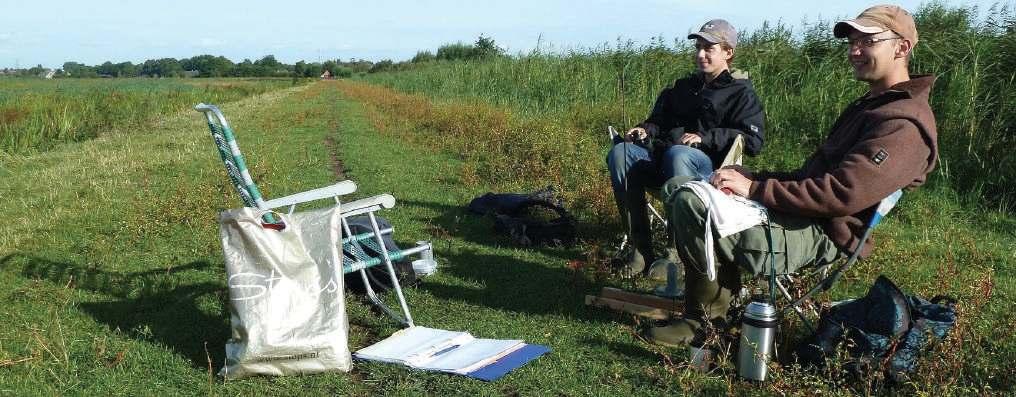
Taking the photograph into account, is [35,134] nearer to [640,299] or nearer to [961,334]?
[640,299]

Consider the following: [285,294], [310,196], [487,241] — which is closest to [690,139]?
[487,241]

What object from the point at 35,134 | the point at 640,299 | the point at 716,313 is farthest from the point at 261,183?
the point at 35,134

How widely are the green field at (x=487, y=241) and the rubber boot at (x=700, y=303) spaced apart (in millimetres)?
83

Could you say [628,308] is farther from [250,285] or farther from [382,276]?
[250,285]

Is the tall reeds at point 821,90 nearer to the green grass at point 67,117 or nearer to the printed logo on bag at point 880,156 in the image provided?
the printed logo on bag at point 880,156

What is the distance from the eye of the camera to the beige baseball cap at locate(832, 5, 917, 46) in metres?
3.05

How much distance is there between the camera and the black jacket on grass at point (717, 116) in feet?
15.3

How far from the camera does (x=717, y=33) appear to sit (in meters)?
4.64

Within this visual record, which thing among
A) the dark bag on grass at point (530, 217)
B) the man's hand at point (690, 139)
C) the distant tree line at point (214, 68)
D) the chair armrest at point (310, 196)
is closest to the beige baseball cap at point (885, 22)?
the man's hand at point (690, 139)

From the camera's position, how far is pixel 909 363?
2.96m

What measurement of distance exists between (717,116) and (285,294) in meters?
2.79

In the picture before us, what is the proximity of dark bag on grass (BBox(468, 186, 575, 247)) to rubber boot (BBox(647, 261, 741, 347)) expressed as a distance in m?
2.17

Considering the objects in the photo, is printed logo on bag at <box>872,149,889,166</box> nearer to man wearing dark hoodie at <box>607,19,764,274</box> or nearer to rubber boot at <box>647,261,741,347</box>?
rubber boot at <box>647,261,741,347</box>

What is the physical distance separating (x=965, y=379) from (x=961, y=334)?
Answer: 0.18 m
